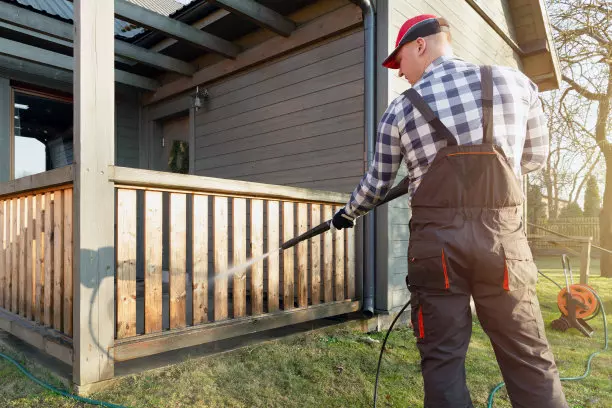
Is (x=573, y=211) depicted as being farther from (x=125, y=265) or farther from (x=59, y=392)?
(x=59, y=392)

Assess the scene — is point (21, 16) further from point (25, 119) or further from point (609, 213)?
point (609, 213)

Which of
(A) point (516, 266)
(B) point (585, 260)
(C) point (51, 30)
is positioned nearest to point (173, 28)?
(C) point (51, 30)

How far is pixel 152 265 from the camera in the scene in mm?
2367

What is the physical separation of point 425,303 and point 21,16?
4.72 metres

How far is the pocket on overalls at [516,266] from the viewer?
1403 mm

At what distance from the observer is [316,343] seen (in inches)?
122

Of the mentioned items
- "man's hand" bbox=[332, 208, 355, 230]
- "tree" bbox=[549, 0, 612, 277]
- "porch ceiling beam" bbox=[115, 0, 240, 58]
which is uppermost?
"tree" bbox=[549, 0, 612, 277]

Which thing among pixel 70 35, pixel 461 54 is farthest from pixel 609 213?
pixel 70 35

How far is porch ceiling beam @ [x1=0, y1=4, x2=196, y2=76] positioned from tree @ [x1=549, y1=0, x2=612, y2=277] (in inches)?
311

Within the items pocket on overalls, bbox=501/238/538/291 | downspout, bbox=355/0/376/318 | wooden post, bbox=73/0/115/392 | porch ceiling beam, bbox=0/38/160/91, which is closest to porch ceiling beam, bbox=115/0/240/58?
porch ceiling beam, bbox=0/38/160/91

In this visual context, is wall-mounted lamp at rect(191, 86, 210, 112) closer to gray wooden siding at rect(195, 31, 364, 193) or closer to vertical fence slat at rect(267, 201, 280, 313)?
gray wooden siding at rect(195, 31, 364, 193)

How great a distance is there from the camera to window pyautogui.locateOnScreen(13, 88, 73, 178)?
17.6 ft

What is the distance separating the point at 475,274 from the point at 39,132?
5.95 m

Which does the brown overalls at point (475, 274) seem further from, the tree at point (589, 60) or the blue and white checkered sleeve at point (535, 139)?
the tree at point (589, 60)
